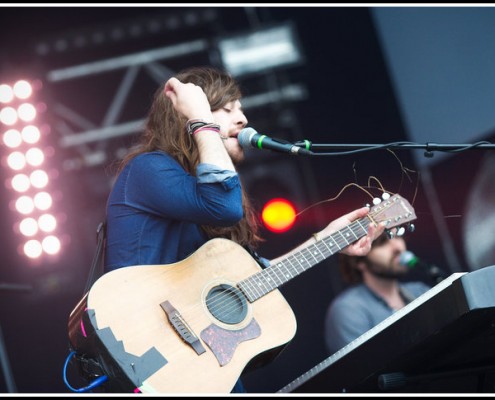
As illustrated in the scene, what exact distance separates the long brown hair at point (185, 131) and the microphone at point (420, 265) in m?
1.33

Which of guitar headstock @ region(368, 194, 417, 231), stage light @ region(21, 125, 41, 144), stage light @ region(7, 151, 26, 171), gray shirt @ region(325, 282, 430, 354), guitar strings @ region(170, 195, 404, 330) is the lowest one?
gray shirt @ region(325, 282, 430, 354)

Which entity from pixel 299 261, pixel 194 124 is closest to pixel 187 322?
pixel 299 261

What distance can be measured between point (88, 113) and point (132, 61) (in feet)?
1.78

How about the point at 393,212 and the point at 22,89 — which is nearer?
the point at 393,212

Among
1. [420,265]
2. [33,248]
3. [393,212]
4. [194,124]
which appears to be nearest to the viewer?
[194,124]

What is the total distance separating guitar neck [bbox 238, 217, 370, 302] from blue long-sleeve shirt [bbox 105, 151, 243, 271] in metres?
0.25

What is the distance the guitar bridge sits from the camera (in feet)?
7.64

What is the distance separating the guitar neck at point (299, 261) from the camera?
2.60m

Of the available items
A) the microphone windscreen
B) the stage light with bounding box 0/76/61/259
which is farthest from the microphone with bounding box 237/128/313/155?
the stage light with bounding box 0/76/61/259

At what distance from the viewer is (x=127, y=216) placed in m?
2.58

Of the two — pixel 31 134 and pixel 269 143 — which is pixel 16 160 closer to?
pixel 31 134

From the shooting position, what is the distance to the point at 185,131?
9.14 feet

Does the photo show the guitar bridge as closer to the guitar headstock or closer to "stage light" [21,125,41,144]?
the guitar headstock

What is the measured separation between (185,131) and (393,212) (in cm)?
88
